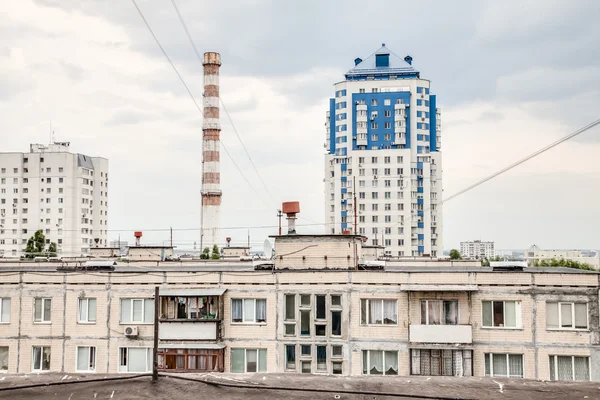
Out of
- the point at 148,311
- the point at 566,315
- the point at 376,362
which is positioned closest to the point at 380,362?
the point at 376,362

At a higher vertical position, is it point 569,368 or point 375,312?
point 375,312

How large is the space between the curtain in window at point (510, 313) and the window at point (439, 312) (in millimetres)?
2335

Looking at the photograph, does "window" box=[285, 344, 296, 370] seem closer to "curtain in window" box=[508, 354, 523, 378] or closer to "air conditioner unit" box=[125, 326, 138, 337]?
"air conditioner unit" box=[125, 326, 138, 337]

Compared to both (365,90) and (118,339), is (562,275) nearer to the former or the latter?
(118,339)

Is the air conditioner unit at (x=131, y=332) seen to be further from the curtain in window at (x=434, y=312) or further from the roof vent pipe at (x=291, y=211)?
the curtain in window at (x=434, y=312)

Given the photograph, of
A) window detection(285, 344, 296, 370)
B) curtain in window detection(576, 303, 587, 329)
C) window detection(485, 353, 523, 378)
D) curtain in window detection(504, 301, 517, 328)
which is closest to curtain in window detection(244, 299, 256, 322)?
window detection(285, 344, 296, 370)

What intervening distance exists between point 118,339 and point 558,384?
91.9ft

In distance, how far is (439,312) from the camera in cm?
3031

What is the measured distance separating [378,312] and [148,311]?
1201 cm

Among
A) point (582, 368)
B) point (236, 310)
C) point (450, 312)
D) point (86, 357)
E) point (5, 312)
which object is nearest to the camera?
point (582, 368)

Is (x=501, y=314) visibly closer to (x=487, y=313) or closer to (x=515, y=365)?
(x=487, y=313)

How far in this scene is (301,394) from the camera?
705 cm

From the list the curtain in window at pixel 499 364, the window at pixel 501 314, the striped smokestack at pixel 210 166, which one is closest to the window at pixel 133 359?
the window at pixel 501 314

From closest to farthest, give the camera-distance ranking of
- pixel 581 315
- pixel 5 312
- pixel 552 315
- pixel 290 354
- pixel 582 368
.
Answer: pixel 582 368 < pixel 581 315 < pixel 552 315 < pixel 290 354 < pixel 5 312
